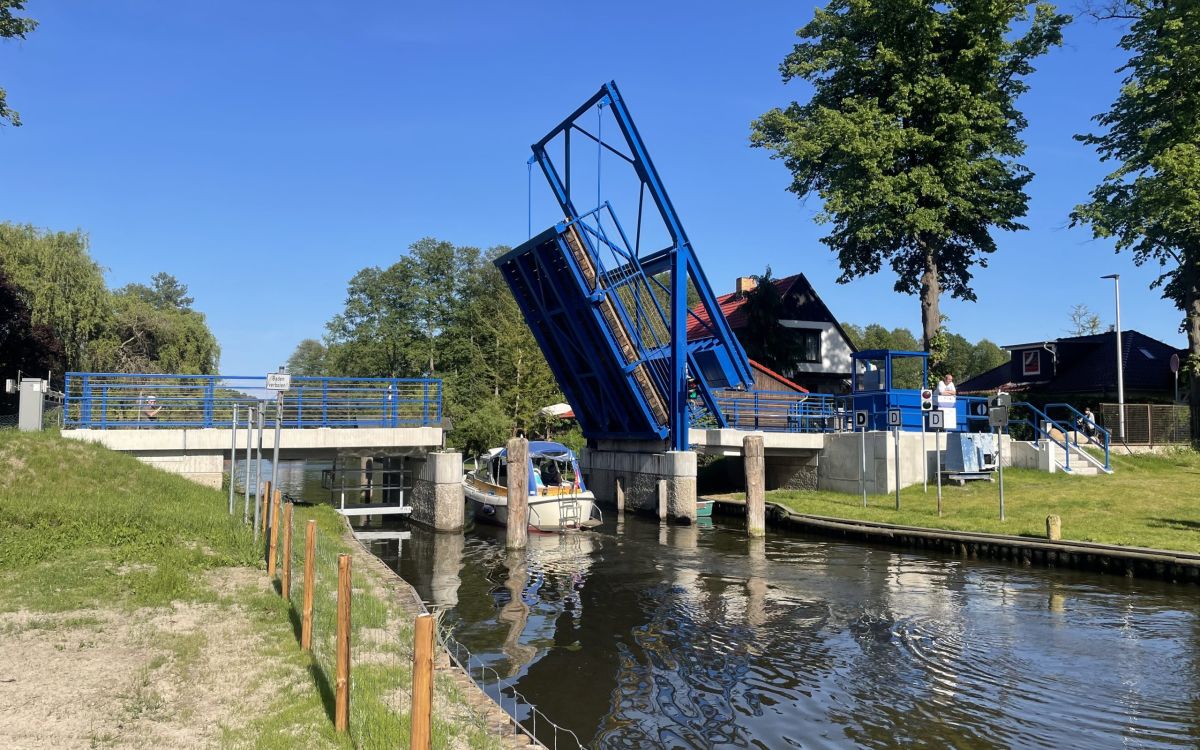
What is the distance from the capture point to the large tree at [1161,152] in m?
27.0

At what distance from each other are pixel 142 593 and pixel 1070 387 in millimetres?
38582

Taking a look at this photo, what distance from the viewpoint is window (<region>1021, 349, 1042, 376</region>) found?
1596 inches

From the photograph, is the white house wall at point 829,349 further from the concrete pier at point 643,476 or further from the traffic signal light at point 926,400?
the traffic signal light at point 926,400

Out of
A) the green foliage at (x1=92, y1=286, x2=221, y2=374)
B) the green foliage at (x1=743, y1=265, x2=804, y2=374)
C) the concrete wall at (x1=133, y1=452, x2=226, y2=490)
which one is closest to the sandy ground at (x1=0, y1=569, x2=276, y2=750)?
the concrete wall at (x1=133, y1=452, x2=226, y2=490)

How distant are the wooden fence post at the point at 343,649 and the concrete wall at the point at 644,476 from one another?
1937cm

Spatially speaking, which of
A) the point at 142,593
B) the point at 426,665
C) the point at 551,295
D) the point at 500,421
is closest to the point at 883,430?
the point at 551,295

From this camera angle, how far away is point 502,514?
78.2 feet

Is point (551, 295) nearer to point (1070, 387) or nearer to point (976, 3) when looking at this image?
point (976, 3)

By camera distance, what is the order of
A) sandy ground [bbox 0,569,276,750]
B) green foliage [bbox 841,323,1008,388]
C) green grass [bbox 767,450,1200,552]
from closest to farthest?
sandy ground [bbox 0,569,276,750] < green grass [bbox 767,450,1200,552] < green foliage [bbox 841,323,1008,388]

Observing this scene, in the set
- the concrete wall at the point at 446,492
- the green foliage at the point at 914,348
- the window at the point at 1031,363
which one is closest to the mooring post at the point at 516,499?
the concrete wall at the point at 446,492

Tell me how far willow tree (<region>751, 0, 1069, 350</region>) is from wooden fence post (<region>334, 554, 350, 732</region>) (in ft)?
92.9

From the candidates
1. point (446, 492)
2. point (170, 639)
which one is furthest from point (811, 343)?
point (170, 639)

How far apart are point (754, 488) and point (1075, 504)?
789cm

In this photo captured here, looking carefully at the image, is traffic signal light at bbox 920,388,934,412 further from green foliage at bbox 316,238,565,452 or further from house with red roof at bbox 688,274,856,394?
green foliage at bbox 316,238,565,452
